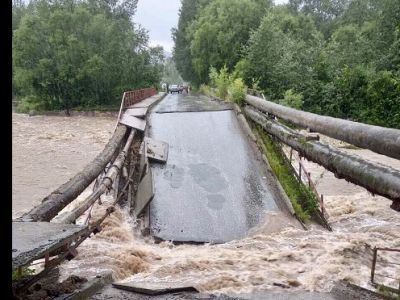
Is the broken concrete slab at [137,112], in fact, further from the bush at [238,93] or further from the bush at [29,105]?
the bush at [29,105]

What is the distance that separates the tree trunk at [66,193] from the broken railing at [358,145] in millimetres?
→ 3595

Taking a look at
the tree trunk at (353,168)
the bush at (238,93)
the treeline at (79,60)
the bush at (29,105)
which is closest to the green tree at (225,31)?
the treeline at (79,60)

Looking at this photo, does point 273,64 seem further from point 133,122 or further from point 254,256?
point 254,256

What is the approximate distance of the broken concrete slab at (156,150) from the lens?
11.1 m

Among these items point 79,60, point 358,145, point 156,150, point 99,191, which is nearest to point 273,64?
point 156,150

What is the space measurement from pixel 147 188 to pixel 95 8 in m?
39.2

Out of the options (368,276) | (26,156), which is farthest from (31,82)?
(368,276)

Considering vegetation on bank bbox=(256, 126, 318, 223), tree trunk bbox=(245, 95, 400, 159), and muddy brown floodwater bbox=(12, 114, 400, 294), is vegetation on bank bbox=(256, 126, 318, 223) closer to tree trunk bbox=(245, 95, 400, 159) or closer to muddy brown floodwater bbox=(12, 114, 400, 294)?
muddy brown floodwater bbox=(12, 114, 400, 294)

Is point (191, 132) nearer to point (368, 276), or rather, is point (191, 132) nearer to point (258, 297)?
point (368, 276)

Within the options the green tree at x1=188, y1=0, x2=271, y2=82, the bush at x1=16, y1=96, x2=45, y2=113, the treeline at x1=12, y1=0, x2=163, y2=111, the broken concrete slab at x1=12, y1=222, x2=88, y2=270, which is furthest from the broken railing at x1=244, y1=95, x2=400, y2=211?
the bush at x1=16, y1=96, x2=45, y2=113

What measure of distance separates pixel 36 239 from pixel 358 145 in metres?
4.14

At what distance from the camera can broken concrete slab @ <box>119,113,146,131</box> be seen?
13170mm

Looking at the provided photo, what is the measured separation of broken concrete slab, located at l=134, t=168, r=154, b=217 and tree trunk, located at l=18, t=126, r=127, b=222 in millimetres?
954

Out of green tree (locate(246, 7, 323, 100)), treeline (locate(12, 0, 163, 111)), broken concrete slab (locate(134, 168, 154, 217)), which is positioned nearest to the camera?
broken concrete slab (locate(134, 168, 154, 217))
